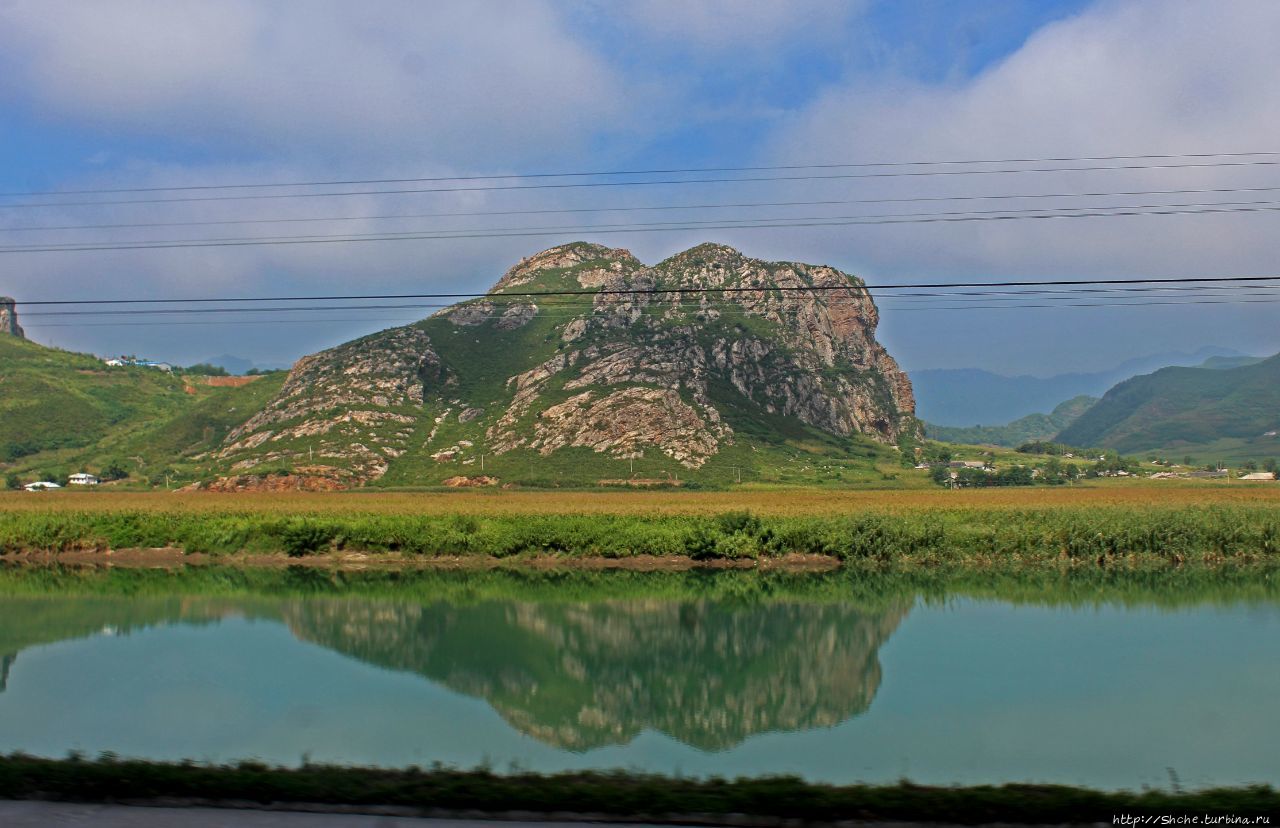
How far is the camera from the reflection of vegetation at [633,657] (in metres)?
13.7

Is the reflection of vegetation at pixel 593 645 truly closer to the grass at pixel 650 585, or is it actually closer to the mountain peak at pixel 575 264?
the grass at pixel 650 585

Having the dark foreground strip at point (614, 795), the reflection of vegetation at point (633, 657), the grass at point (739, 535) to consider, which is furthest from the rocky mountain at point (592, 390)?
the dark foreground strip at point (614, 795)

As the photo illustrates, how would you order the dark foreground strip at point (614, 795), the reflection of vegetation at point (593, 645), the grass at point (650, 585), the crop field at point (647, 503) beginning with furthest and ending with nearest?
the crop field at point (647, 503) → the grass at point (650, 585) → the reflection of vegetation at point (593, 645) → the dark foreground strip at point (614, 795)

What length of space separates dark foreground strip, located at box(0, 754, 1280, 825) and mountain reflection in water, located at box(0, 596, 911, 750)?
11.8 ft

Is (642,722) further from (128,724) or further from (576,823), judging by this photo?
(128,724)

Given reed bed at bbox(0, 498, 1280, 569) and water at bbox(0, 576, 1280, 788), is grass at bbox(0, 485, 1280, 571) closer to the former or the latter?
reed bed at bbox(0, 498, 1280, 569)

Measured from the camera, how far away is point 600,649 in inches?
734

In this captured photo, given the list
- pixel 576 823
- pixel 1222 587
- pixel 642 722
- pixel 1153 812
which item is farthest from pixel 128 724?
pixel 1222 587

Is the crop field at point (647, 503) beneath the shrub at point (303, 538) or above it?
above

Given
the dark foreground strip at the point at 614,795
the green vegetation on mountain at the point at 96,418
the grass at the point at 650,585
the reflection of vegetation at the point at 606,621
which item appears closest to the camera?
the dark foreground strip at the point at 614,795

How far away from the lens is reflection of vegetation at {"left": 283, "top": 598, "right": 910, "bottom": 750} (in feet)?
44.9

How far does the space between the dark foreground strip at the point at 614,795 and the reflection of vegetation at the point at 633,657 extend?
364cm

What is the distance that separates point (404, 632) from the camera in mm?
20281

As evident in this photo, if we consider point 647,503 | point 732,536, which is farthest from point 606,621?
point 647,503
